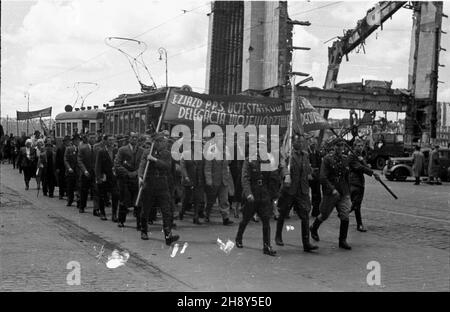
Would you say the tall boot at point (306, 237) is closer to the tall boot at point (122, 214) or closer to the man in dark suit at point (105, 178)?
the tall boot at point (122, 214)

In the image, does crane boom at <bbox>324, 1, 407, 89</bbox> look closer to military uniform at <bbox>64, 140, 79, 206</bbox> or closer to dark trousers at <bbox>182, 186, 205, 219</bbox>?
military uniform at <bbox>64, 140, 79, 206</bbox>

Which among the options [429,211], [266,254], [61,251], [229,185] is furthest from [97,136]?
[429,211]

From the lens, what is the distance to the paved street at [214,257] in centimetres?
691

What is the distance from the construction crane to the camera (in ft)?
134

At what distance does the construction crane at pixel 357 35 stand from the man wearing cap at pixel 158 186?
32.6m

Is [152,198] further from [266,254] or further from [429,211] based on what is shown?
[429,211]

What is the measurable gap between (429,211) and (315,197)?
3.56 metres

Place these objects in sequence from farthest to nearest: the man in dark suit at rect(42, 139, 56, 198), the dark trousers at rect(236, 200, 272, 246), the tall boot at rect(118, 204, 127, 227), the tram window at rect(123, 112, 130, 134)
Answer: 1. the tram window at rect(123, 112, 130, 134)
2. the man in dark suit at rect(42, 139, 56, 198)
3. the tall boot at rect(118, 204, 127, 227)
4. the dark trousers at rect(236, 200, 272, 246)

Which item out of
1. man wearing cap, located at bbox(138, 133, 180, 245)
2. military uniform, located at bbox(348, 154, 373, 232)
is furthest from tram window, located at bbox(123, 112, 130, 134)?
military uniform, located at bbox(348, 154, 373, 232)

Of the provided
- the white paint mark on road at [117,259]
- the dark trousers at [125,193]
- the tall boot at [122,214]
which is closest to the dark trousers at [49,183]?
the dark trousers at [125,193]

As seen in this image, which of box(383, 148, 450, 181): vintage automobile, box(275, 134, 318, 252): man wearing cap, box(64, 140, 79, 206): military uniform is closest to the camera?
box(275, 134, 318, 252): man wearing cap

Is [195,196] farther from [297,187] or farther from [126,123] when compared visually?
[126,123]

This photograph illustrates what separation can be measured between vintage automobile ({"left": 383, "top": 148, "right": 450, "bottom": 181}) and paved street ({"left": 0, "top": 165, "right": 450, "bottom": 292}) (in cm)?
1406

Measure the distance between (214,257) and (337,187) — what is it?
8.18ft
